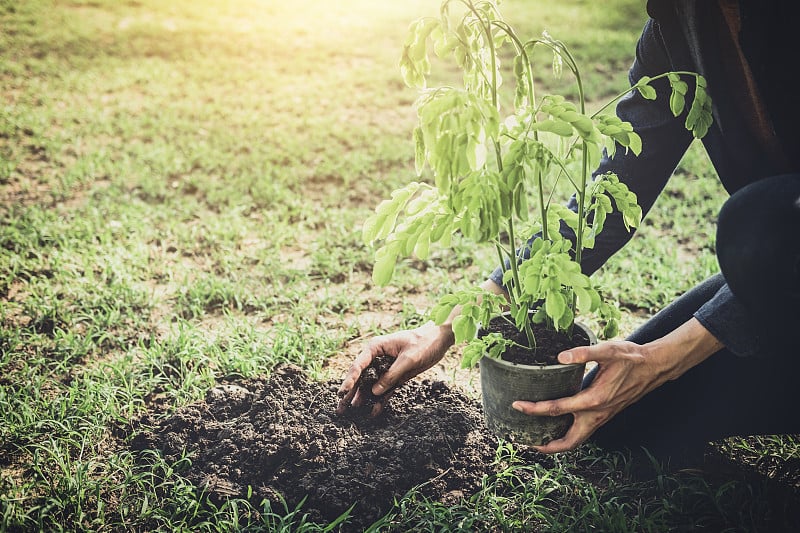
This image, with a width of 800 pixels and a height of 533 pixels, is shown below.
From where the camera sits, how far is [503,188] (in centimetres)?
146

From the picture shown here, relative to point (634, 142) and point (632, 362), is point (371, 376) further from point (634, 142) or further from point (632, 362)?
point (634, 142)

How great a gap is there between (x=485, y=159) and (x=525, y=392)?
0.77 meters

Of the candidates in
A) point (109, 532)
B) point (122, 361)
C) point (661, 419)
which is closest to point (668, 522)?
point (661, 419)

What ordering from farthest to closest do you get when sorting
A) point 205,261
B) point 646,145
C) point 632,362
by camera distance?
1. point 205,261
2. point 646,145
3. point 632,362

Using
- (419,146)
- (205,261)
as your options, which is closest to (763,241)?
(419,146)

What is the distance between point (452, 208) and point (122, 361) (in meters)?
1.75

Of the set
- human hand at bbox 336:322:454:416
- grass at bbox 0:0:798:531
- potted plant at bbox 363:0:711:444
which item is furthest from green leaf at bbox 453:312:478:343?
grass at bbox 0:0:798:531

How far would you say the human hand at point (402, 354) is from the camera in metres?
2.04

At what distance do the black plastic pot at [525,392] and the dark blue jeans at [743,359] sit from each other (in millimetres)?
227

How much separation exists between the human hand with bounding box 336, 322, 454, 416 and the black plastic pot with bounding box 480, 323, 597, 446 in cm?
18

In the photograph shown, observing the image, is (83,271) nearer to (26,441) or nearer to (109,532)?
(26,441)

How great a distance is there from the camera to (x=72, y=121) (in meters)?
4.99

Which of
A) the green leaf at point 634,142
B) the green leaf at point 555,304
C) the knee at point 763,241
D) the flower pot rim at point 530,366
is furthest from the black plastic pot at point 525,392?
the green leaf at point 634,142

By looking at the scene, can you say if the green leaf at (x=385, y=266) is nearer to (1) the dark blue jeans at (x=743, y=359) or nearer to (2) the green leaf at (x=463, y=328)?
(2) the green leaf at (x=463, y=328)
